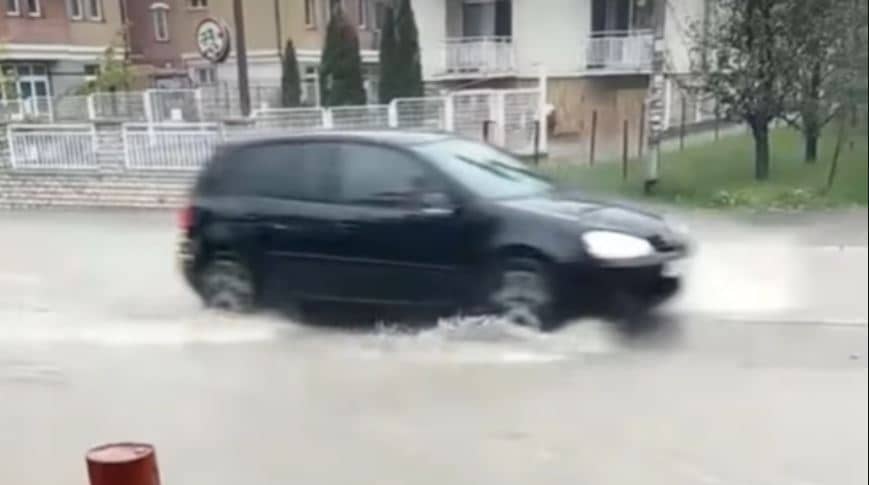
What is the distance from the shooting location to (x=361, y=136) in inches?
39.8

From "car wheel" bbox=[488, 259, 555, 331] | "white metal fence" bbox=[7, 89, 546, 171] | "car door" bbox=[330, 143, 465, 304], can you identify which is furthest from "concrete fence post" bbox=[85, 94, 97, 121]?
"car wheel" bbox=[488, 259, 555, 331]

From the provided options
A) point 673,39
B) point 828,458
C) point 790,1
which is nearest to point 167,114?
point 673,39

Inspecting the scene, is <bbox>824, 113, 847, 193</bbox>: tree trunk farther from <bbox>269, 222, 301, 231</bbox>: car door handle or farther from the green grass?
<bbox>269, 222, 301, 231</bbox>: car door handle

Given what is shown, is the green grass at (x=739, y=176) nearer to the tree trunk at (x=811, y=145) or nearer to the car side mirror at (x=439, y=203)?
the tree trunk at (x=811, y=145)

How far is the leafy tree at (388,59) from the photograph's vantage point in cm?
100

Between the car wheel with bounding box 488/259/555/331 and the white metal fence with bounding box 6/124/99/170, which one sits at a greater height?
the white metal fence with bounding box 6/124/99/170

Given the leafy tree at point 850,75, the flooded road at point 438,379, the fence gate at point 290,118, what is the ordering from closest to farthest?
the leafy tree at point 850,75
the flooded road at point 438,379
the fence gate at point 290,118

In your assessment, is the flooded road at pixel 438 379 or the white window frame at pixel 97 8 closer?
the flooded road at pixel 438 379

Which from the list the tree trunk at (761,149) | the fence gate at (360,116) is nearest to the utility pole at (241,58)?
the fence gate at (360,116)

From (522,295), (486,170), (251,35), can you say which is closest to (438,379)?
(522,295)

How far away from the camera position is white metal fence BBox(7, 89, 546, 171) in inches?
39.1

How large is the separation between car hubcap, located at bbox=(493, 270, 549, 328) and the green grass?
0.40 ft

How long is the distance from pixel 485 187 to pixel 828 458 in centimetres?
51

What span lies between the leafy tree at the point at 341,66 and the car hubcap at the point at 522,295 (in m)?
0.29
